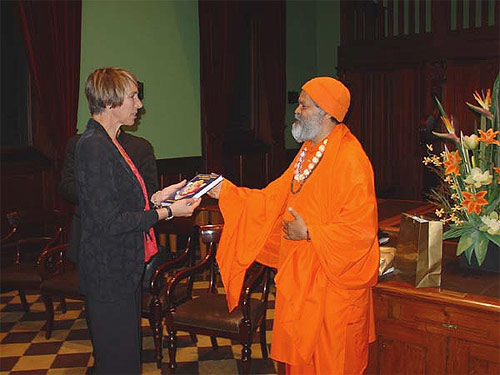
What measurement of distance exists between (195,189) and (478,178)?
4.12 ft

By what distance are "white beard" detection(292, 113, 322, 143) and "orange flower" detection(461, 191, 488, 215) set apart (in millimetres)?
691

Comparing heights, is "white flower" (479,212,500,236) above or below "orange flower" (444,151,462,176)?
below

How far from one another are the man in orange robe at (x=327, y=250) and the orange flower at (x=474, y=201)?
0.41 metres

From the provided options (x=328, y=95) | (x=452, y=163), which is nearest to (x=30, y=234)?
(x=328, y=95)

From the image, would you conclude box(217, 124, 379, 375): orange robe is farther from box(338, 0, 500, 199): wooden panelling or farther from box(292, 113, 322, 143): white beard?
box(338, 0, 500, 199): wooden panelling

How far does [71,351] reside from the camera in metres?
4.16

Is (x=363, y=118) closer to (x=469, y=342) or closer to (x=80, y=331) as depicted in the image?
(x=80, y=331)

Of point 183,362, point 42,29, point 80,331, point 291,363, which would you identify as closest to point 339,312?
point 291,363

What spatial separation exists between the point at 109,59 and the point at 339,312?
15.0ft

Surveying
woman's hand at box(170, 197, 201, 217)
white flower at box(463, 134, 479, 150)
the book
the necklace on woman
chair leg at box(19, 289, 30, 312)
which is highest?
white flower at box(463, 134, 479, 150)

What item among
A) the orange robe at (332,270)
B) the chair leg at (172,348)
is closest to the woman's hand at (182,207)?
the orange robe at (332,270)

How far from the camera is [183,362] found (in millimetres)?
3971

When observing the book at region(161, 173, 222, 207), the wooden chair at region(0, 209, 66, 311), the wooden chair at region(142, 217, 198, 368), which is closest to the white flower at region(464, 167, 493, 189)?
the book at region(161, 173, 222, 207)

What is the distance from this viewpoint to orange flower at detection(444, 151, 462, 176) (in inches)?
104
